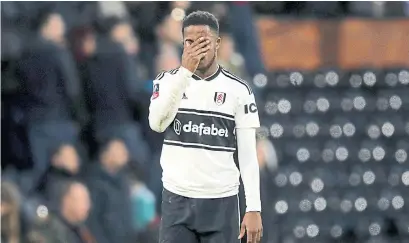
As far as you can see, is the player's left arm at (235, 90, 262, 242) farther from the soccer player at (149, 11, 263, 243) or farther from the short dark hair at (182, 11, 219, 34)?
the short dark hair at (182, 11, 219, 34)

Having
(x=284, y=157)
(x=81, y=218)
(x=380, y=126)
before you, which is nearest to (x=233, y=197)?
(x=81, y=218)

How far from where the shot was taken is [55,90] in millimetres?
6484

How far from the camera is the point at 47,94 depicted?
653 centimetres

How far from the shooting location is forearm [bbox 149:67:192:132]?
352 centimetres

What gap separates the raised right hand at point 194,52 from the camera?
139 inches

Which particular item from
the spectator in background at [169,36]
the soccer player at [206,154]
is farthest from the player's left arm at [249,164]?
the spectator in background at [169,36]

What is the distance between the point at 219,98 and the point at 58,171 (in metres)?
3.06

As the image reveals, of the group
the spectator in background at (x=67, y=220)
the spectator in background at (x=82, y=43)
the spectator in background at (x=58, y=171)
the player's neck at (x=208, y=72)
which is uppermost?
the spectator in background at (x=82, y=43)

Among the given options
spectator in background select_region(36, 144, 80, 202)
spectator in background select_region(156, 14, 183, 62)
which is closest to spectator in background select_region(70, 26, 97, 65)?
spectator in background select_region(156, 14, 183, 62)

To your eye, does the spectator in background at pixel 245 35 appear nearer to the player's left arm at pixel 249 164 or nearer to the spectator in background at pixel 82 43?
the spectator in background at pixel 82 43

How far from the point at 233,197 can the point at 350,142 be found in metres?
3.55

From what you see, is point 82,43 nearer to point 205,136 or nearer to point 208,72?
point 208,72

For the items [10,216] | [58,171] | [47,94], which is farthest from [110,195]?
[47,94]

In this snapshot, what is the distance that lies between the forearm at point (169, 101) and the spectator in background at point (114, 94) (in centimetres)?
297
